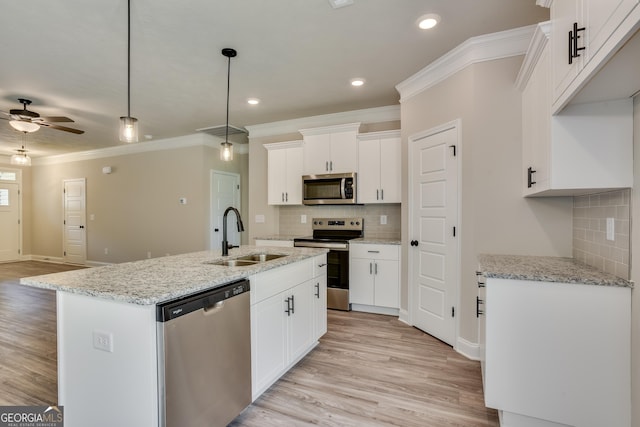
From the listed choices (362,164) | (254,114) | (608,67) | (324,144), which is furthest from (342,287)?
(608,67)

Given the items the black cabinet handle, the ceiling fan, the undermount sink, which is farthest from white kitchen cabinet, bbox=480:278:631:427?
the ceiling fan

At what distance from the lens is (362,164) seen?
416 cm

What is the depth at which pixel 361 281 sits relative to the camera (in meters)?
3.95

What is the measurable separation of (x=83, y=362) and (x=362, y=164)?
3.40m

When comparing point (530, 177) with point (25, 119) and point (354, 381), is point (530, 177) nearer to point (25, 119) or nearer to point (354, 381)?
point (354, 381)

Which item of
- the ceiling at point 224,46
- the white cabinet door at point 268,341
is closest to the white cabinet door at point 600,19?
the ceiling at point 224,46

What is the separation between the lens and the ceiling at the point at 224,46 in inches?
90.1

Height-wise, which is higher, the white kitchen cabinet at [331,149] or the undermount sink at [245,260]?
the white kitchen cabinet at [331,149]

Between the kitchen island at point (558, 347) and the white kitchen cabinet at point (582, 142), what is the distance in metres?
0.51

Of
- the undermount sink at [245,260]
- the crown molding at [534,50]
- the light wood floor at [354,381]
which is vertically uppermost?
the crown molding at [534,50]

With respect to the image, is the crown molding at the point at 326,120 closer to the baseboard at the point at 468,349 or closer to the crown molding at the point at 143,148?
the crown molding at the point at 143,148

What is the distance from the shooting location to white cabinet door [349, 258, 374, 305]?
390cm

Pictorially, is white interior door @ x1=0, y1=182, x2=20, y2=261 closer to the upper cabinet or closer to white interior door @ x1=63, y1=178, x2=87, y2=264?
white interior door @ x1=63, y1=178, x2=87, y2=264

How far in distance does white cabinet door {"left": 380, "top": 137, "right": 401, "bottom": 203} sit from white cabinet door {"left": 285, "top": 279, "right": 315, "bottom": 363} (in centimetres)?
179
